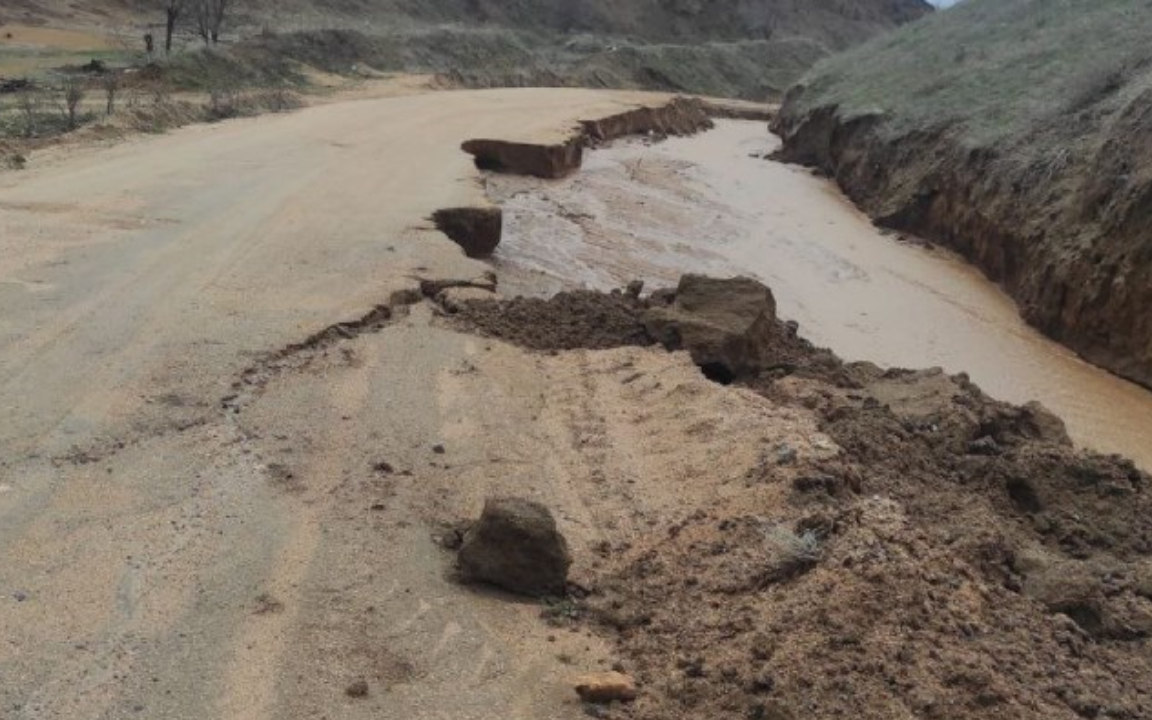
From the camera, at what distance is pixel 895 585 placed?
157 inches

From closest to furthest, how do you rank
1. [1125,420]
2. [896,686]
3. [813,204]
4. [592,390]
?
[896,686]
[592,390]
[1125,420]
[813,204]

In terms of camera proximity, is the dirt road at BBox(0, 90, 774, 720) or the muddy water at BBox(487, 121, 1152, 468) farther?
the muddy water at BBox(487, 121, 1152, 468)

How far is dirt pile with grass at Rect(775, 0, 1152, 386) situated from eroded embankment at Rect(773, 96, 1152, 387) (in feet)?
0.06

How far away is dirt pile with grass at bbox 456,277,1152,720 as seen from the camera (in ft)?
11.7

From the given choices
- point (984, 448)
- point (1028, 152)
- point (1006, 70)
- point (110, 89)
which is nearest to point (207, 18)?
point (110, 89)

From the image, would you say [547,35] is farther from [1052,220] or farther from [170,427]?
[170,427]

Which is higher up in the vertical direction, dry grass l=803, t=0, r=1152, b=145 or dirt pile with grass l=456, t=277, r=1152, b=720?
dry grass l=803, t=0, r=1152, b=145

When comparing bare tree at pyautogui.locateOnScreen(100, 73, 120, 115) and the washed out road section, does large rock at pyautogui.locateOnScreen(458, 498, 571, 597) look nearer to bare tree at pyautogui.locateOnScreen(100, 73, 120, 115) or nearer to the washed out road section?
the washed out road section

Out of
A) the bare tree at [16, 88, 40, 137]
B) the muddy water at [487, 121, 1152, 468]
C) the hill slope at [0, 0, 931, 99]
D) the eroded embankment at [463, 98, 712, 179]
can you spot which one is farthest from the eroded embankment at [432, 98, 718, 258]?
the hill slope at [0, 0, 931, 99]

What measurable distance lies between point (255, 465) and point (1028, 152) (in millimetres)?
11227

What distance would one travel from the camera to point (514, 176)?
16.3 m

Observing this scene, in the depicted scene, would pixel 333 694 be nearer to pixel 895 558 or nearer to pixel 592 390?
pixel 895 558

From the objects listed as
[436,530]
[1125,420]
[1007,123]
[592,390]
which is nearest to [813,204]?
[1007,123]

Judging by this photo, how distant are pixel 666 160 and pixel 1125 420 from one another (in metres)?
12.9
